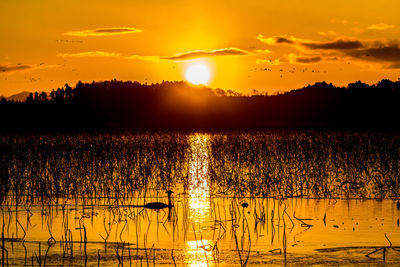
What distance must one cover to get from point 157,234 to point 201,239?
2.87ft

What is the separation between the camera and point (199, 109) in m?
98.2

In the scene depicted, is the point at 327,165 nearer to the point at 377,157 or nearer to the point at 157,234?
the point at 377,157

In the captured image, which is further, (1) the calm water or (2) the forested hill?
(2) the forested hill

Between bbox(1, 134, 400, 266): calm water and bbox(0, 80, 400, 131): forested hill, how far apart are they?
5896 centimetres

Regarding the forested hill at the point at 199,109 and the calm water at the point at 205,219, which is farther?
the forested hill at the point at 199,109

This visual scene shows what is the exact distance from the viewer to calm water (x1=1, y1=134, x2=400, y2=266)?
8.59 metres

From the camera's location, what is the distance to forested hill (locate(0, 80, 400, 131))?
255 feet

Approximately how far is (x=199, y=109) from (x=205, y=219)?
8687 centimetres

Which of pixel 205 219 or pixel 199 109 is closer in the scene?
pixel 205 219

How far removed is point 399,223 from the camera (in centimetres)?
1102

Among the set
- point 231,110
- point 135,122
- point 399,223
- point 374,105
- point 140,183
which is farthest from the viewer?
point 231,110

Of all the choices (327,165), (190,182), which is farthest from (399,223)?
(327,165)

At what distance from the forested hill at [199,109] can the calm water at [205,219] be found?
193 feet

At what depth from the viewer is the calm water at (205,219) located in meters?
8.59
